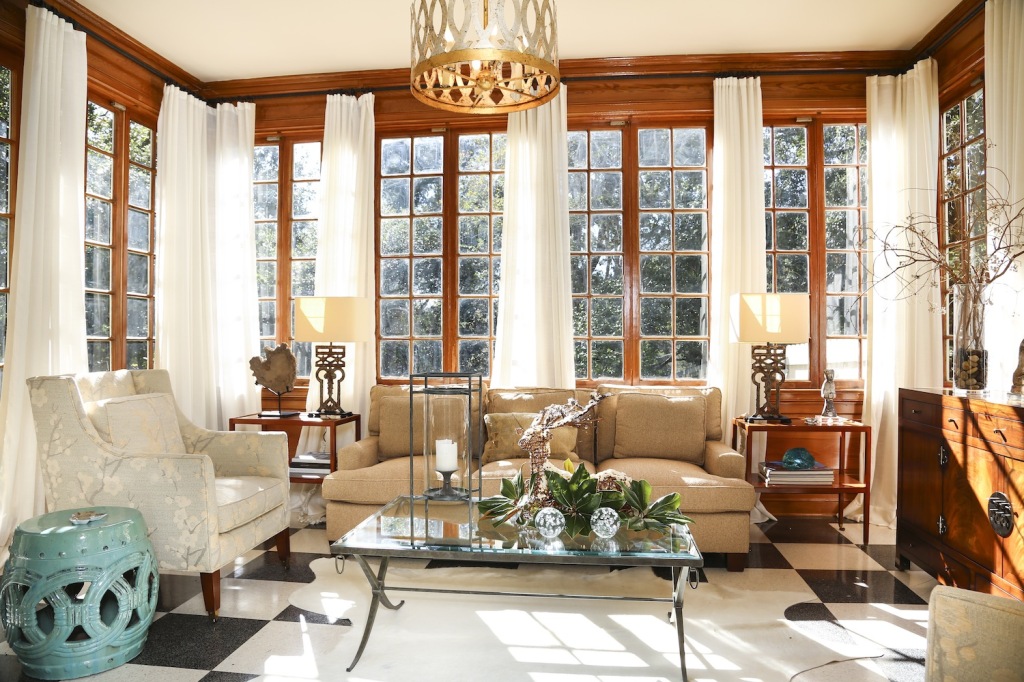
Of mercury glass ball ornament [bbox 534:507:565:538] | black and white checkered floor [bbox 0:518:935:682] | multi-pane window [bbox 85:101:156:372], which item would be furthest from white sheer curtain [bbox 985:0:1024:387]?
multi-pane window [bbox 85:101:156:372]

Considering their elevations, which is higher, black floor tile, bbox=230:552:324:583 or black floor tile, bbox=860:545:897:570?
black floor tile, bbox=230:552:324:583

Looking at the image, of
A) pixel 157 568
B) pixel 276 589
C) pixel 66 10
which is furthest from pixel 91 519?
pixel 66 10

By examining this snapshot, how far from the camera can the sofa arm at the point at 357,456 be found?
3.88m

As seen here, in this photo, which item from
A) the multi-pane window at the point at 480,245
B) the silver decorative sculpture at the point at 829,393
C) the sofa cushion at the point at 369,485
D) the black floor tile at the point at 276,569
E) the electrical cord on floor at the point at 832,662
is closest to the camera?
the electrical cord on floor at the point at 832,662

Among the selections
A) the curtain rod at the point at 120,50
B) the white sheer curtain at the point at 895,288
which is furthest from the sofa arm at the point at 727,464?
the curtain rod at the point at 120,50

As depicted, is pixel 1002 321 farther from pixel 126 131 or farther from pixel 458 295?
pixel 126 131

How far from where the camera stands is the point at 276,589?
324cm

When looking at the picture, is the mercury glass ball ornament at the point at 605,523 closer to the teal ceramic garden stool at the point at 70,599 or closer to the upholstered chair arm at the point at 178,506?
the upholstered chair arm at the point at 178,506

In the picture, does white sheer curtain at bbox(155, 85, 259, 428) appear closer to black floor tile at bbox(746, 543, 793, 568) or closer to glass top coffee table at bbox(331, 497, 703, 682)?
glass top coffee table at bbox(331, 497, 703, 682)

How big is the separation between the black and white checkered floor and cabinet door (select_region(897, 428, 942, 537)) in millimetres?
305

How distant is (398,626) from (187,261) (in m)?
3.19

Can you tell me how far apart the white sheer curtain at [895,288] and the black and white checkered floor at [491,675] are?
0.61 meters

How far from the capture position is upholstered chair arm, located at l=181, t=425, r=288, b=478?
3547mm

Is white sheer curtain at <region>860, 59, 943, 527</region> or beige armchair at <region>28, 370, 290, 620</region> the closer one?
beige armchair at <region>28, 370, 290, 620</region>
